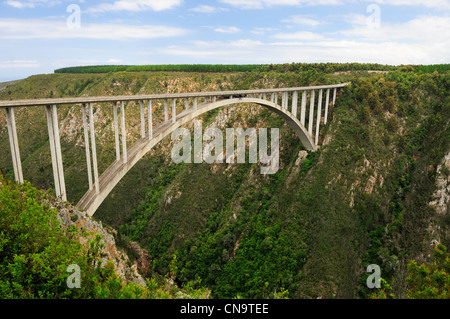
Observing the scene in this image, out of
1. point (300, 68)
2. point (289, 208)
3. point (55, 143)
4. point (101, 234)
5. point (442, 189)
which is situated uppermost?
point (300, 68)

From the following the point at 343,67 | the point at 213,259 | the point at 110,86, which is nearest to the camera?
the point at 213,259

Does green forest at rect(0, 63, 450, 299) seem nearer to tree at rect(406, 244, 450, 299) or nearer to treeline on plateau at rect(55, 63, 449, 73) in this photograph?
tree at rect(406, 244, 450, 299)

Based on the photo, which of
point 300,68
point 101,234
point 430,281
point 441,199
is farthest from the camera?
point 300,68

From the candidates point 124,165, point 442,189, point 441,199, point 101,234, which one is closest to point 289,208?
point 441,199

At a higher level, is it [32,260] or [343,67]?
[343,67]

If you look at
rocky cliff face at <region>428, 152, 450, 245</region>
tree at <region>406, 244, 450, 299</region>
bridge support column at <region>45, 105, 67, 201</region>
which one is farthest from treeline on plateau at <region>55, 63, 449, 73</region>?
bridge support column at <region>45, 105, 67, 201</region>

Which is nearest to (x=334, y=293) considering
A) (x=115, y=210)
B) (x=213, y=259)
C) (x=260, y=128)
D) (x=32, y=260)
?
(x=213, y=259)

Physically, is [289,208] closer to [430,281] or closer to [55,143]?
[430,281]

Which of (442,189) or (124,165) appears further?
(442,189)

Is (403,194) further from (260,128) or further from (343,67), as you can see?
(343,67)
